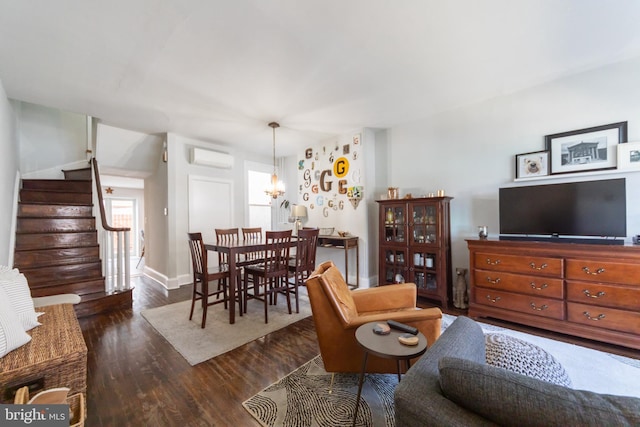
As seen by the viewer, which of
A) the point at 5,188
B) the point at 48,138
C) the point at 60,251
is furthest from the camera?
the point at 48,138

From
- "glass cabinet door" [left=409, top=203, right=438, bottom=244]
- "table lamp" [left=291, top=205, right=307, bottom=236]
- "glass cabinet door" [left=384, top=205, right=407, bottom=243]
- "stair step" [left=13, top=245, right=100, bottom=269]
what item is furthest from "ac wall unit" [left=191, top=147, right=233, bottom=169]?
"glass cabinet door" [left=409, top=203, right=438, bottom=244]

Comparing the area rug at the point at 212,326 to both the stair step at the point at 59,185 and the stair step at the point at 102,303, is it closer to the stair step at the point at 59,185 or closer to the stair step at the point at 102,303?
the stair step at the point at 102,303

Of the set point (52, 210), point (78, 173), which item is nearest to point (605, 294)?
point (52, 210)

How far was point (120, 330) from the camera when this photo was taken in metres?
2.75

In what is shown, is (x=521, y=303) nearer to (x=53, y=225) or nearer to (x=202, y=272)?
(x=202, y=272)

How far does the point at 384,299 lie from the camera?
2.17 meters

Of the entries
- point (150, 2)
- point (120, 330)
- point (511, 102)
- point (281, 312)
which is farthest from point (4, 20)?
point (511, 102)

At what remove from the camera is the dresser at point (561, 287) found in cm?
220

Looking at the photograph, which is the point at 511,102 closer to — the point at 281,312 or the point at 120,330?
the point at 281,312

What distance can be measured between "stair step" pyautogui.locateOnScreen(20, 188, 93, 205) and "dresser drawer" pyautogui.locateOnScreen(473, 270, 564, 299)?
574 centimetres

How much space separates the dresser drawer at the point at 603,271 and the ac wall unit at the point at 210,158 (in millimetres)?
5138

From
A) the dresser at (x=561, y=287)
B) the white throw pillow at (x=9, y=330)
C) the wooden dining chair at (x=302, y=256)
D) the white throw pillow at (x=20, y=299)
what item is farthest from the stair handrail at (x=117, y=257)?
the dresser at (x=561, y=287)

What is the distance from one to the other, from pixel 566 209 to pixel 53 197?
6.80 meters

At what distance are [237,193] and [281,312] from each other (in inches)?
119
